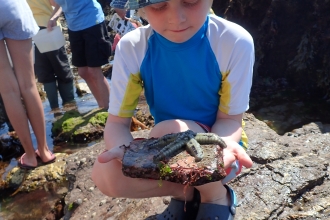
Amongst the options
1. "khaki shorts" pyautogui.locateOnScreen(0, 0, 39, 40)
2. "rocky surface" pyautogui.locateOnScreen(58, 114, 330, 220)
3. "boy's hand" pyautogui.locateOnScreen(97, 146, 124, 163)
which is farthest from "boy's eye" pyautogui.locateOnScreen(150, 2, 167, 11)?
"khaki shorts" pyautogui.locateOnScreen(0, 0, 39, 40)

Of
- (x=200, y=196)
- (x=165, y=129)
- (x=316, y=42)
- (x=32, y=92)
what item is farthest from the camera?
(x=316, y=42)

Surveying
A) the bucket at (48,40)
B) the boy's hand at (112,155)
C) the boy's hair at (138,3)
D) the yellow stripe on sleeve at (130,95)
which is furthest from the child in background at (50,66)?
the boy's hand at (112,155)

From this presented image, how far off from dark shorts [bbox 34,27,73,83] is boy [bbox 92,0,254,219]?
3.60 metres

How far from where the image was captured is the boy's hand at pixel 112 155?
222 cm

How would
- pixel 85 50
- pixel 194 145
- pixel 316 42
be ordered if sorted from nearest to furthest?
pixel 194 145, pixel 85 50, pixel 316 42

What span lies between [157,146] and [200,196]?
62 centimetres

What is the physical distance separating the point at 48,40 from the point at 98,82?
0.85 meters

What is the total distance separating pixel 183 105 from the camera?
2.55m

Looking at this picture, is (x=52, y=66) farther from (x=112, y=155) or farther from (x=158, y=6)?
(x=158, y=6)

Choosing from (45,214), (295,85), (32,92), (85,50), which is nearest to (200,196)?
(45,214)

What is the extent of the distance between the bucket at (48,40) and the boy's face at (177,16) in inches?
138

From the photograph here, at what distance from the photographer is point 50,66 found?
20.2 ft

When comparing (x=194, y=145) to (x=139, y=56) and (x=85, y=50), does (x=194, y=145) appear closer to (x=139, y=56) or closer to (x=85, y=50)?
(x=139, y=56)

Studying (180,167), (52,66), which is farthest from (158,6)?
(52,66)
